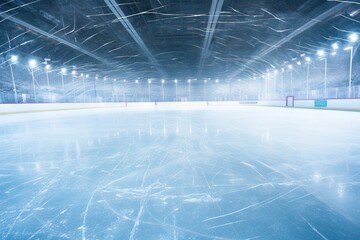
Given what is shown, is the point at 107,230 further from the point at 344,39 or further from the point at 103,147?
the point at 344,39

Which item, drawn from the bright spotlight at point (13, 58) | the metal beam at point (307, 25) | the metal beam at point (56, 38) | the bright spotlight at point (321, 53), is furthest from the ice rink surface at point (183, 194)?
the bright spotlight at point (321, 53)

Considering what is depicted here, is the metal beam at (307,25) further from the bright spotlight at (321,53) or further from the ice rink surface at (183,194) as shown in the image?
the ice rink surface at (183,194)

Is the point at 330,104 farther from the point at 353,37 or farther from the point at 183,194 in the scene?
the point at 183,194

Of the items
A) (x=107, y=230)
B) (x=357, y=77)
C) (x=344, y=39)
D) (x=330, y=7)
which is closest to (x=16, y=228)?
(x=107, y=230)

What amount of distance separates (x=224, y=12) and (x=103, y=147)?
766cm

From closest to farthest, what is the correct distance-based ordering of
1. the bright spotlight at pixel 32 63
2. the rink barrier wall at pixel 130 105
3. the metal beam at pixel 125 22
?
the metal beam at pixel 125 22
the rink barrier wall at pixel 130 105
the bright spotlight at pixel 32 63

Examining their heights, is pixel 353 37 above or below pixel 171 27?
below

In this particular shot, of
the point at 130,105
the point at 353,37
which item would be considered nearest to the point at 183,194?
the point at 353,37

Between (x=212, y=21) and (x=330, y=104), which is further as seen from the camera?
(x=330, y=104)

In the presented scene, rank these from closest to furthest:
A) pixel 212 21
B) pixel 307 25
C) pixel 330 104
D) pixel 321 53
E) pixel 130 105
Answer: pixel 212 21, pixel 307 25, pixel 321 53, pixel 330 104, pixel 130 105

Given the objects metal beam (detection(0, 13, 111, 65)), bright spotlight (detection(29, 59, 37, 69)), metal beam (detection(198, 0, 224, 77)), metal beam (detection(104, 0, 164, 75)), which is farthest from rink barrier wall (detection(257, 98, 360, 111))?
bright spotlight (detection(29, 59, 37, 69))

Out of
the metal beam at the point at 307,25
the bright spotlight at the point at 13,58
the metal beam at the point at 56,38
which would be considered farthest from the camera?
the bright spotlight at the point at 13,58

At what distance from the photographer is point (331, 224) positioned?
1.30 meters

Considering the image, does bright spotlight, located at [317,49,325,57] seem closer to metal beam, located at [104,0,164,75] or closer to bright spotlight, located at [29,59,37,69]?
metal beam, located at [104,0,164,75]
